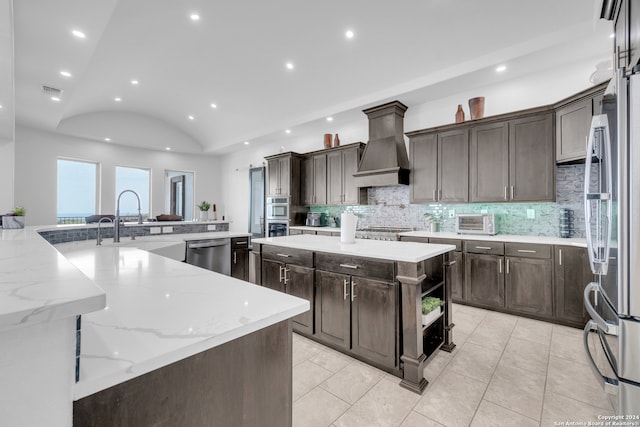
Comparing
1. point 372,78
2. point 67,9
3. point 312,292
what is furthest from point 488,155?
point 67,9

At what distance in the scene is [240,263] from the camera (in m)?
4.18

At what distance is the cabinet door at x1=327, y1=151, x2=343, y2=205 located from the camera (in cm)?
536

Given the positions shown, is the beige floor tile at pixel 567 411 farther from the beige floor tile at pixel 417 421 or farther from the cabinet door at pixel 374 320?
the cabinet door at pixel 374 320

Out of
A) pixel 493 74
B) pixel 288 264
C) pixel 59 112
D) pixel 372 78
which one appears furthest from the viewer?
pixel 59 112

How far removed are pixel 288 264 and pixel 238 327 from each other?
6.18 ft

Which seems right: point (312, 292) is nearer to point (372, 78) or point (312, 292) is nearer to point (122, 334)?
point (122, 334)

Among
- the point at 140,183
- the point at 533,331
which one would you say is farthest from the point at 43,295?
the point at 140,183

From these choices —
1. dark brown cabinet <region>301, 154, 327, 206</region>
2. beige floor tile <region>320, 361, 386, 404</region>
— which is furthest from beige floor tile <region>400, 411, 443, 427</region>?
dark brown cabinet <region>301, 154, 327, 206</region>

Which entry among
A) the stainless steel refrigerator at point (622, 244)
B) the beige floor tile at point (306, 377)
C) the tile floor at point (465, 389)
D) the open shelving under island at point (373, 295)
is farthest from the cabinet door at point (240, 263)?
the stainless steel refrigerator at point (622, 244)

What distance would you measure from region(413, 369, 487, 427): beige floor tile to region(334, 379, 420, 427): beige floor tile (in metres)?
0.08

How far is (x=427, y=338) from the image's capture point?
7.57ft

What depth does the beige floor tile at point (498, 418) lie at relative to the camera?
158 cm

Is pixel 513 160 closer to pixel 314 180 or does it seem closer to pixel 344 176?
pixel 344 176

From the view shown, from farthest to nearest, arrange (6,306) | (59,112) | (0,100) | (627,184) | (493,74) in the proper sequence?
1. (59,112)
2. (493,74)
3. (0,100)
4. (627,184)
5. (6,306)
